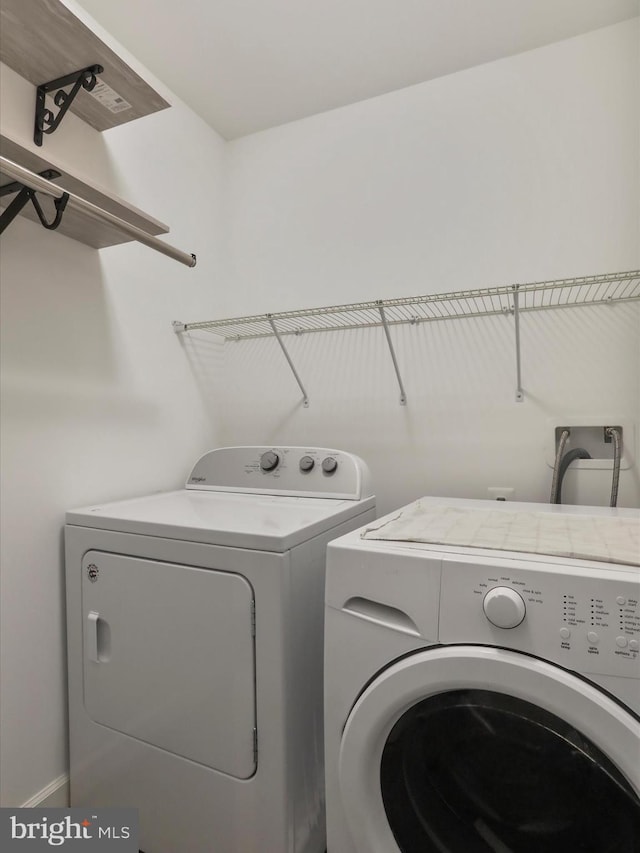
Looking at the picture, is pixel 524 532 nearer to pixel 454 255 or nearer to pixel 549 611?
pixel 549 611

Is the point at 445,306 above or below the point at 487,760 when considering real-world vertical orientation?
above

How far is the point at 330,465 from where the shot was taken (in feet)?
5.52

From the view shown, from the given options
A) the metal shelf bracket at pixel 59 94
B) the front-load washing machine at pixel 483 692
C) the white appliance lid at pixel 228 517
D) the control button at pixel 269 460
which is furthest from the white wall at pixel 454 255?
the metal shelf bracket at pixel 59 94

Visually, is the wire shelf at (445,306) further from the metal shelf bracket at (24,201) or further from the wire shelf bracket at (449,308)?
the metal shelf bracket at (24,201)

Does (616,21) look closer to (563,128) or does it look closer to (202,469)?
(563,128)

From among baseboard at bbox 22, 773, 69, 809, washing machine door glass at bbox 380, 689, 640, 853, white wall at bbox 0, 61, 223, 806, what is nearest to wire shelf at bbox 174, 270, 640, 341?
white wall at bbox 0, 61, 223, 806

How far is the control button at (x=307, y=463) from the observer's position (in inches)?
67.9

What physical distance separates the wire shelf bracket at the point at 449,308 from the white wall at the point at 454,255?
0.04 meters

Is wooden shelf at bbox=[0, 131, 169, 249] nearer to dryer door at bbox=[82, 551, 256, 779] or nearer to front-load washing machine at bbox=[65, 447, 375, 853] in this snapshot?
front-load washing machine at bbox=[65, 447, 375, 853]

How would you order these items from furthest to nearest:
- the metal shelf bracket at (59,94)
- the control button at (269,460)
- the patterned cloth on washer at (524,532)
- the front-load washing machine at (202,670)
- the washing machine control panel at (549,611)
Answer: the control button at (269,460) → the metal shelf bracket at (59,94) → the front-load washing machine at (202,670) → the patterned cloth on washer at (524,532) → the washing machine control panel at (549,611)

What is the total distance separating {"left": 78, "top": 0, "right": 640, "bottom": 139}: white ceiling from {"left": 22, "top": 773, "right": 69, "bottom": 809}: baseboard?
2495 mm

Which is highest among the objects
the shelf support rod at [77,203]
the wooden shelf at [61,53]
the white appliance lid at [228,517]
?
the wooden shelf at [61,53]

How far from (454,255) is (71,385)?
4.88ft

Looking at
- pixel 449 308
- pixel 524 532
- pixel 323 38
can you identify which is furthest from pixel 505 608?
pixel 323 38
